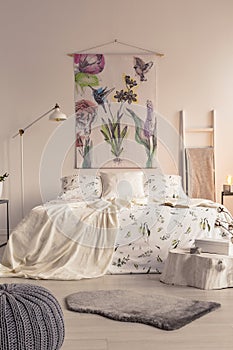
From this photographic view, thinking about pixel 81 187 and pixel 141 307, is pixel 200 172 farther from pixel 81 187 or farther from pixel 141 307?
pixel 141 307

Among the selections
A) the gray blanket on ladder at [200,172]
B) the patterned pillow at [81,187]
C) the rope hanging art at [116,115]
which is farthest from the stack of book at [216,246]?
the rope hanging art at [116,115]

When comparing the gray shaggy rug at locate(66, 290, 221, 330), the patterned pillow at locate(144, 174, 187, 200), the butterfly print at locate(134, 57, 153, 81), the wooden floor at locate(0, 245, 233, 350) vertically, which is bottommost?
the wooden floor at locate(0, 245, 233, 350)

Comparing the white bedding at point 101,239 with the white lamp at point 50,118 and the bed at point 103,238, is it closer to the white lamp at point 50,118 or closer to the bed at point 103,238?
the bed at point 103,238

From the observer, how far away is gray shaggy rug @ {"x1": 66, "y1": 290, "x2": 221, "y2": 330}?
3020 millimetres

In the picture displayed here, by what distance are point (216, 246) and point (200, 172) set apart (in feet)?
7.93

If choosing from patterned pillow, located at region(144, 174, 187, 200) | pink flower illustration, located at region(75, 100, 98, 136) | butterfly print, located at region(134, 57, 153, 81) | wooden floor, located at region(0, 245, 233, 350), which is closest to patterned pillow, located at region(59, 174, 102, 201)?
patterned pillow, located at region(144, 174, 187, 200)

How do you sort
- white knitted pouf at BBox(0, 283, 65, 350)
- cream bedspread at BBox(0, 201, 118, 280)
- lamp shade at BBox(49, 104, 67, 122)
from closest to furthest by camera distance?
white knitted pouf at BBox(0, 283, 65, 350) < cream bedspread at BBox(0, 201, 118, 280) < lamp shade at BBox(49, 104, 67, 122)

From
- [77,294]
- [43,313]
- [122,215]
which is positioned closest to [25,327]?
[43,313]

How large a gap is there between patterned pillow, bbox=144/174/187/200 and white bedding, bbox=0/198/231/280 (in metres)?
1.17

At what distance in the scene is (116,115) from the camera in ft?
20.8

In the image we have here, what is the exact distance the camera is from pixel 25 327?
92.4 inches

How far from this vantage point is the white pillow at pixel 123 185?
564 cm

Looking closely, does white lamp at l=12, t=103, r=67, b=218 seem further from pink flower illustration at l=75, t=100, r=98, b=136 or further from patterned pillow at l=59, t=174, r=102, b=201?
patterned pillow at l=59, t=174, r=102, b=201

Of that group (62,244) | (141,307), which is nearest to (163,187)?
(62,244)
